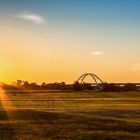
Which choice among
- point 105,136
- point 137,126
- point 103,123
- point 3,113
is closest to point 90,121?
point 103,123

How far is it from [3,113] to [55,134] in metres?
12.6

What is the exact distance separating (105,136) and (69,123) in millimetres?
5830

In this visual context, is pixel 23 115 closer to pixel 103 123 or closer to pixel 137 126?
pixel 103 123

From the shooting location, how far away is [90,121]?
1369 inches

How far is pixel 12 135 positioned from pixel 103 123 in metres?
8.31

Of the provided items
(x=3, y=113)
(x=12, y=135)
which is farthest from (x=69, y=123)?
(x=3, y=113)

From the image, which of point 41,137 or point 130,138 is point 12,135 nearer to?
point 41,137

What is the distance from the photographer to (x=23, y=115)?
38.9 meters

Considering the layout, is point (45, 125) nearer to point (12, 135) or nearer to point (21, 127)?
point (21, 127)

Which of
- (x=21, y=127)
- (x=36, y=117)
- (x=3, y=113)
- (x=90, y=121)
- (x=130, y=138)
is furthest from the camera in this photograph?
(x=3, y=113)

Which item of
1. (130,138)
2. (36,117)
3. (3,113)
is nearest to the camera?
(130,138)

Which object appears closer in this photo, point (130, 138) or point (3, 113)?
point (130, 138)

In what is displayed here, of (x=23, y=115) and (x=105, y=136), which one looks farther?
(x=23, y=115)

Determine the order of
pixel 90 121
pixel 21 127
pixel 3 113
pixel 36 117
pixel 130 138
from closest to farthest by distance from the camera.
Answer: pixel 130 138 < pixel 21 127 < pixel 90 121 < pixel 36 117 < pixel 3 113
